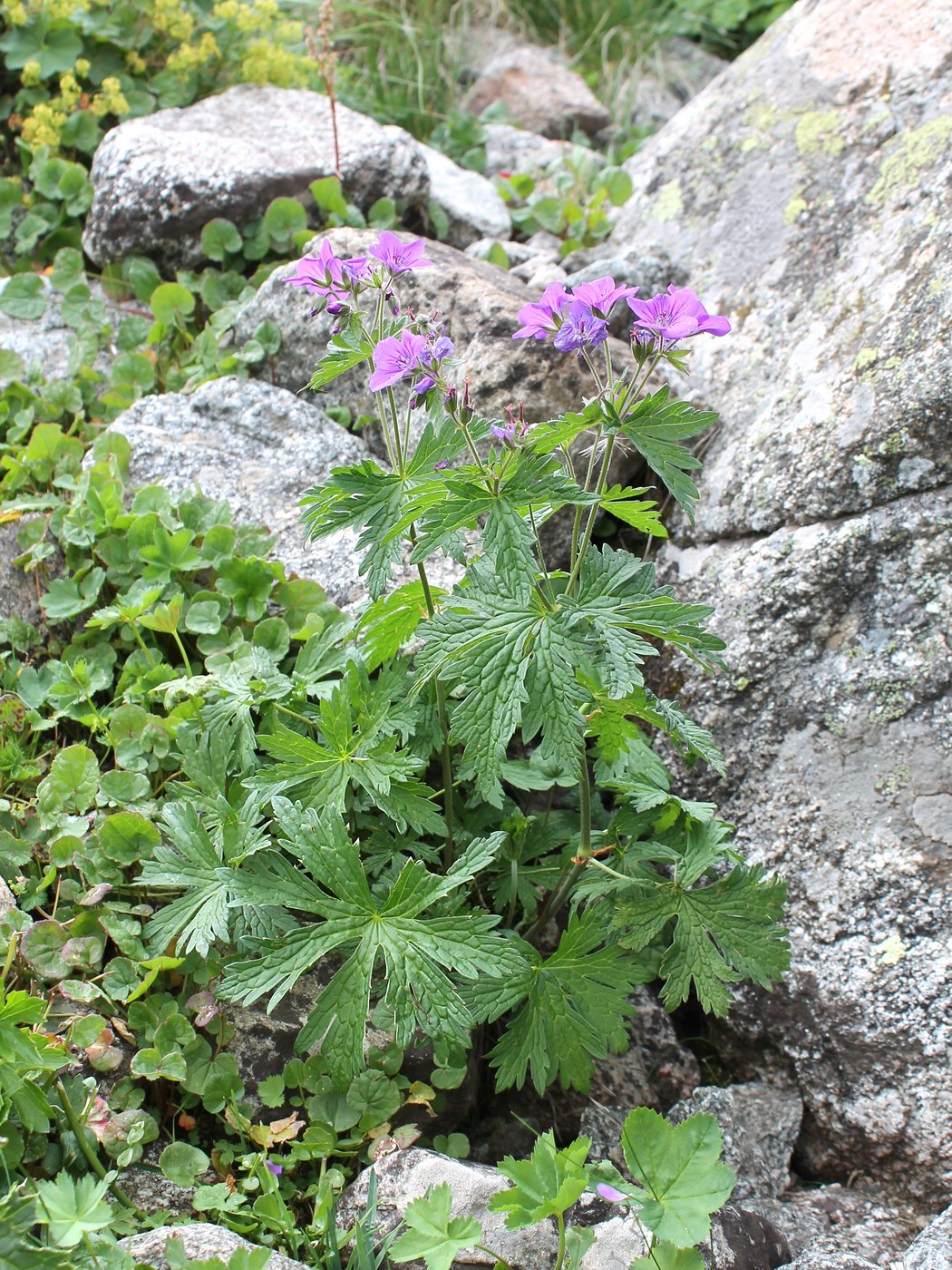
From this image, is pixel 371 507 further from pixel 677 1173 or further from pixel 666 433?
pixel 677 1173

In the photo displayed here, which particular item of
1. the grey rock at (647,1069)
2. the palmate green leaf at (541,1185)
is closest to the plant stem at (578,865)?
the grey rock at (647,1069)

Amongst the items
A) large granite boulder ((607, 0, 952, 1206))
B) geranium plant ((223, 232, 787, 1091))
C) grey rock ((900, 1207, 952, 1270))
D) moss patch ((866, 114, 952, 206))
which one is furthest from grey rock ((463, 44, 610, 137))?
grey rock ((900, 1207, 952, 1270))

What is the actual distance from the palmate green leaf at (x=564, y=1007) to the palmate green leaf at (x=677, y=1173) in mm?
228

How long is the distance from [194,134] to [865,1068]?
3841 millimetres

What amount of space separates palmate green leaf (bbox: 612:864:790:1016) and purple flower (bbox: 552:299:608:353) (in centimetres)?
105

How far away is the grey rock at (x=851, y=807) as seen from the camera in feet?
7.34

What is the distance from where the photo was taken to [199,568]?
9.41 ft

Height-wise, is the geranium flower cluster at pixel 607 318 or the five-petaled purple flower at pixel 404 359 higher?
the geranium flower cluster at pixel 607 318

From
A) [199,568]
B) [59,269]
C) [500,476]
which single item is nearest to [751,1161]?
[500,476]

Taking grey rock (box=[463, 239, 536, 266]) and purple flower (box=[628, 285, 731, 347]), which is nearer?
purple flower (box=[628, 285, 731, 347])

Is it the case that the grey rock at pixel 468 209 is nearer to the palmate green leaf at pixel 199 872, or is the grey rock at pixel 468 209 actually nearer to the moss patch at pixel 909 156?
the moss patch at pixel 909 156

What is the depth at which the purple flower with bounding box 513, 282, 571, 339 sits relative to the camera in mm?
1878

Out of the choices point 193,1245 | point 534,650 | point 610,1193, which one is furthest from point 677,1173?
point 534,650

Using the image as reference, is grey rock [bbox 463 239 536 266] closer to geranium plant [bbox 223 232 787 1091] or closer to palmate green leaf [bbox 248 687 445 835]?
geranium plant [bbox 223 232 787 1091]
